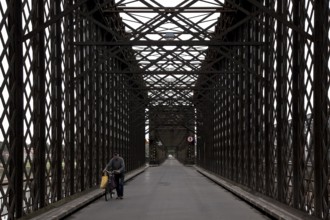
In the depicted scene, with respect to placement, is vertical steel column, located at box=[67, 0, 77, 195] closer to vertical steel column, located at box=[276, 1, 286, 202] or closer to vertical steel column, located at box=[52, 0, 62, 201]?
vertical steel column, located at box=[52, 0, 62, 201]

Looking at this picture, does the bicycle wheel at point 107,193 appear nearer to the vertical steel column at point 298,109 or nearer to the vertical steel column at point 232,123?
the vertical steel column at point 298,109

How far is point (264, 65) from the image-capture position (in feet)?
61.5

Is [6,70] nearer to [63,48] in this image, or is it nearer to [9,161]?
[9,161]

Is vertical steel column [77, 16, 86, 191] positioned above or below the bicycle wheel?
above

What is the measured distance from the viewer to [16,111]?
1157 cm

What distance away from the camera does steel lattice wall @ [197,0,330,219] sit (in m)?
11.4

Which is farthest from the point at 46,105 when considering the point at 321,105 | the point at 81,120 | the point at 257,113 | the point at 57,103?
the point at 257,113

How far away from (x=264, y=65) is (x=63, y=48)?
5.81m

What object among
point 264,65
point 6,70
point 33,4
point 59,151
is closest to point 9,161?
point 6,70

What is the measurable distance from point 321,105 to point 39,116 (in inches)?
241

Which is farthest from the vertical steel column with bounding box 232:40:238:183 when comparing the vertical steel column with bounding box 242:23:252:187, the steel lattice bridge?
the vertical steel column with bounding box 242:23:252:187

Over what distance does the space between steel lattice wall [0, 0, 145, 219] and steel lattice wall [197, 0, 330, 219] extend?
4.69 m

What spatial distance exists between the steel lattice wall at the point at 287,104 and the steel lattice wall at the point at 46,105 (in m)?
4.69

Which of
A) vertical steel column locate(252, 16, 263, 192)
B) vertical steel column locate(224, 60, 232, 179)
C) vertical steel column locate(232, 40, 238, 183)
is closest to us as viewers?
vertical steel column locate(252, 16, 263, 192)
